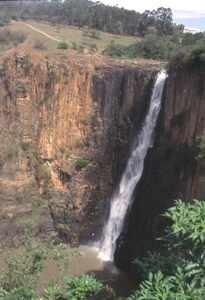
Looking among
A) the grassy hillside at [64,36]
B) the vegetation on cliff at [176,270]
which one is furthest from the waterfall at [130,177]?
the vegetation on cliff at [176,270]

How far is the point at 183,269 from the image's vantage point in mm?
5879

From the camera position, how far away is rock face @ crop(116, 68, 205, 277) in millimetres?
→ 16312

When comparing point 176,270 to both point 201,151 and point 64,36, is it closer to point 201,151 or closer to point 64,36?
point 201,151

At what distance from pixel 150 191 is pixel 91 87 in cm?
692

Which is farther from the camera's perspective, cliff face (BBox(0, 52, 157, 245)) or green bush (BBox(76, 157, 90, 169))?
green bush (BBox(76, 157, 90, 169))

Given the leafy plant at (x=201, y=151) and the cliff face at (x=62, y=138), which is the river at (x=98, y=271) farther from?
the leafy plant at (x=201, y=151)

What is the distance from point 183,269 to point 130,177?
1427cm

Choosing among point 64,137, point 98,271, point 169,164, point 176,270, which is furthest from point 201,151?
point 176,270

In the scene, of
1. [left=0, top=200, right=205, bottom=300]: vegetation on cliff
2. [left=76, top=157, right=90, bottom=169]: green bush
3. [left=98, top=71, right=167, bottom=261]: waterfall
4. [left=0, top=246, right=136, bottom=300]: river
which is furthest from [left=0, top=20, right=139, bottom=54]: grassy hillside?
[left=0, top=200, right=205, bottom=300]: vegetation on cliff

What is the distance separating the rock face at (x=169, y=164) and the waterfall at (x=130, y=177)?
523 millimetres

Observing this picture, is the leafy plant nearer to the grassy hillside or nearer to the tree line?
the grassy hillside

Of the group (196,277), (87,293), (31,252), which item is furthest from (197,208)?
(31,252)

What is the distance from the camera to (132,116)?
20547 millimetres

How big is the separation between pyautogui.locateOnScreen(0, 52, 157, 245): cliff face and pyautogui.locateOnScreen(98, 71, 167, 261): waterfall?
2.30 feet
